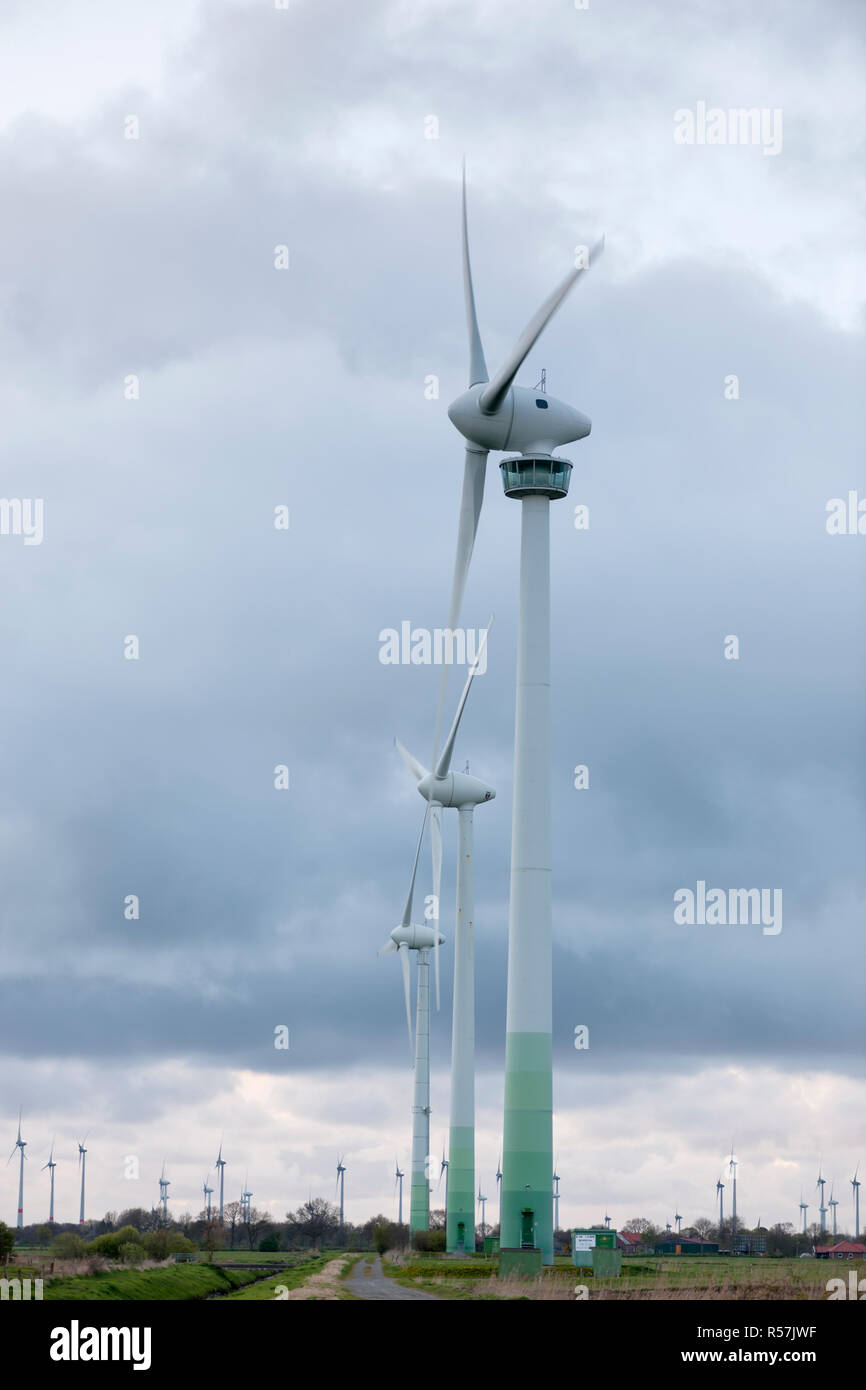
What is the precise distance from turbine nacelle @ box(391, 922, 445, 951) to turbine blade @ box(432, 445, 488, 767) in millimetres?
75252

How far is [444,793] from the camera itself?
121 metres

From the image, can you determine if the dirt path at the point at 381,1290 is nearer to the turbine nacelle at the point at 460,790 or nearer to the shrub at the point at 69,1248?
the shrub at the point at 69,1248

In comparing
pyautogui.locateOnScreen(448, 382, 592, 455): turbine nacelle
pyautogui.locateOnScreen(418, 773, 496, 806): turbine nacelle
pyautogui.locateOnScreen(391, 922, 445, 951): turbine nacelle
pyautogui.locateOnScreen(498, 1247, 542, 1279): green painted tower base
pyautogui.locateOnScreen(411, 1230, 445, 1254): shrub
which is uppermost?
pyautogui.locateOnScreen(448, 382, 592, 455): turbine nacelle

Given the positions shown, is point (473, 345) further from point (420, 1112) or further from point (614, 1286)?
point (420, 1112)

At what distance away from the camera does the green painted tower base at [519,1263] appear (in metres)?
63.1

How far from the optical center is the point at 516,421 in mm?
71125

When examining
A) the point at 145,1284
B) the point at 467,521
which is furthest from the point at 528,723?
the point at 145,1284

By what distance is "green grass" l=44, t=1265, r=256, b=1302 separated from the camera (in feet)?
188

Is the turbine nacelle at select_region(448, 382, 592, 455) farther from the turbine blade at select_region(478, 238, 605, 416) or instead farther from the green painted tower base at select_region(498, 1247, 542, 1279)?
the green painted tower base at select_region(498, 1247, 542, 1279)

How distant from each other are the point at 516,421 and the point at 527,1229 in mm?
31803

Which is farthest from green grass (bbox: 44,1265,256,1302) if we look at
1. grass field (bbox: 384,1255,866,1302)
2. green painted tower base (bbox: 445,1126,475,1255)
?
green painted tower base (bbox: 445,1126,475,1255)

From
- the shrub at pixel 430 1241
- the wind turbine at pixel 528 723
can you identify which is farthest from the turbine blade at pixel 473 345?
the shrub at pixel 430 1241
